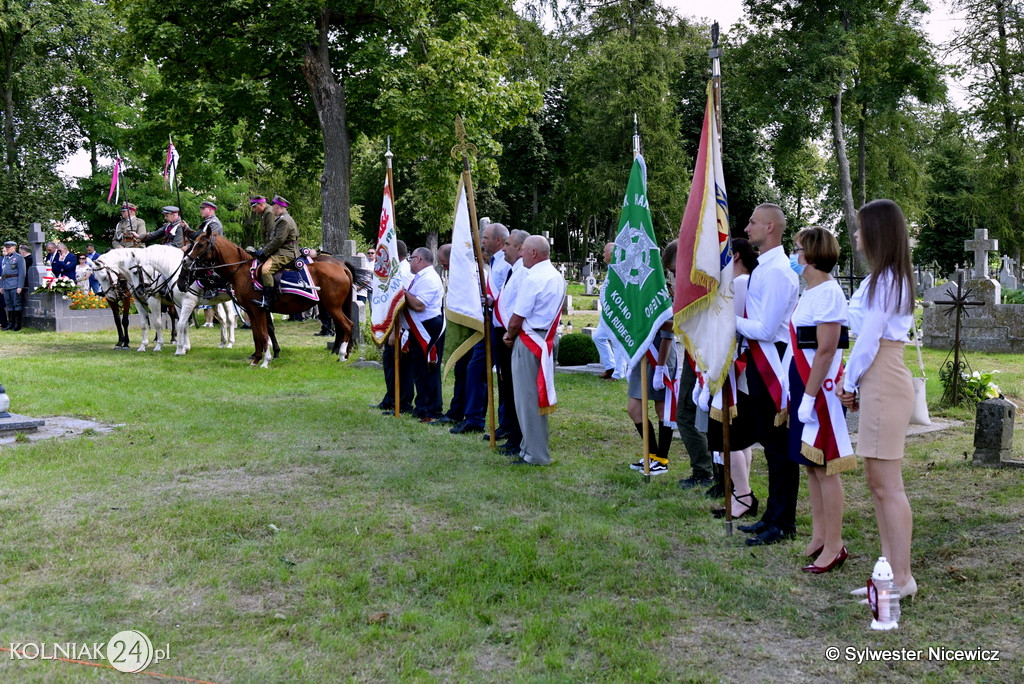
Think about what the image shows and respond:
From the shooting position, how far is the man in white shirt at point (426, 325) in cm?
1107

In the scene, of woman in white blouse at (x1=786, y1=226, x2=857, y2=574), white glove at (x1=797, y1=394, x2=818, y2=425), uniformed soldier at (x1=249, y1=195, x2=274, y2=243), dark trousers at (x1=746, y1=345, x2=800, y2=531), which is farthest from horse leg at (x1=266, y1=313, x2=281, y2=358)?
white glove at (x1=797, y1=394, x2=818, y2=425)

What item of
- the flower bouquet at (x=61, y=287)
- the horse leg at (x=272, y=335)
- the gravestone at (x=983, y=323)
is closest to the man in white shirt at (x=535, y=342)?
the horse leg at (x=272, y=335)

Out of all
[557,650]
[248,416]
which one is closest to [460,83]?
[248,416]

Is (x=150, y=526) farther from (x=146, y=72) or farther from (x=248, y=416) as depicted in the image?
(x=146, y=72)

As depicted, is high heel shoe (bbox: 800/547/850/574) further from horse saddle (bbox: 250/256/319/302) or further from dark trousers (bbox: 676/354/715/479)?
horse saddle (bbox: 250/256/319/302)

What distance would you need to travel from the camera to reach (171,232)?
63.5 ft

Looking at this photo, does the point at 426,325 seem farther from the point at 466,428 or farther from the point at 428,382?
the point at 466,428

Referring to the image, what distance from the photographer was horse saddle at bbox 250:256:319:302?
55.3ft

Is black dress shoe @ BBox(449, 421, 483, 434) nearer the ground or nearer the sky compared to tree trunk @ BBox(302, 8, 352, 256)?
nearer the ground

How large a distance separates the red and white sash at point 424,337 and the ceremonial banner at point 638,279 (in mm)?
3869

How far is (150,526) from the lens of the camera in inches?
251

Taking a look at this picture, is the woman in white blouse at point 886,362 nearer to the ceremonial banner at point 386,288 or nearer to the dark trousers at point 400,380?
the ceremonial banner at point 386,288

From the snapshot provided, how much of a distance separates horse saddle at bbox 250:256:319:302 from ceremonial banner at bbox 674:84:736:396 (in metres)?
12.0

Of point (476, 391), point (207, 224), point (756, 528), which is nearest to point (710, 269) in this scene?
point (756, 528)
